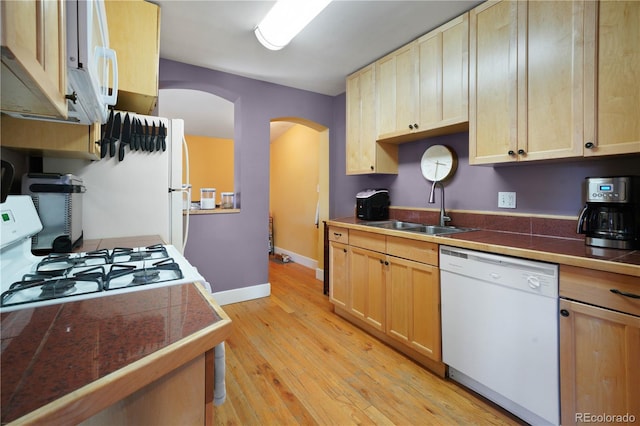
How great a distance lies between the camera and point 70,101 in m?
0.95

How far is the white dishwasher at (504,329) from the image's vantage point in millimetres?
1385

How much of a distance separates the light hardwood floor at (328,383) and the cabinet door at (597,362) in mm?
380

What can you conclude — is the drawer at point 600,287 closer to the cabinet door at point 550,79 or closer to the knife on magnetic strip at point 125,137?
the cabinet door at point 550,79

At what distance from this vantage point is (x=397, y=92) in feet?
8.31

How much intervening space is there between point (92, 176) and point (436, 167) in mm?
2590

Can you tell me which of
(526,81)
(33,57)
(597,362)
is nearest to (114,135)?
(33,57)

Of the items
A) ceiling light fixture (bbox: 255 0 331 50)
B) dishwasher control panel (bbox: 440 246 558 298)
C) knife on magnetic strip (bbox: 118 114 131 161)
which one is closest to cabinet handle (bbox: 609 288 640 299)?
dishwasher control panel (bbox: 440 246 558 298)

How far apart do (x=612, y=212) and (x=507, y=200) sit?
2.27 feet

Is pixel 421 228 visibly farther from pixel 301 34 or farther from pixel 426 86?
pixel 301 34

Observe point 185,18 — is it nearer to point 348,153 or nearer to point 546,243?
point 348,153

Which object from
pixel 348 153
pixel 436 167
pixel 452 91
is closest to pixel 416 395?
pixel 436 167

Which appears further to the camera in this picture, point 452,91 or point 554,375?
point 452,91

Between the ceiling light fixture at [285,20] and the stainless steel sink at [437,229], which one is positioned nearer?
the ceiling light fixture at [285,20]

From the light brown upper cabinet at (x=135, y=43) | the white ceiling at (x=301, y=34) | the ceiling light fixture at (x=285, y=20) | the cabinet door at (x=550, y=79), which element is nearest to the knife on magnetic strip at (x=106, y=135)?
the light brown upper cabinet at (x=135, y=43)
